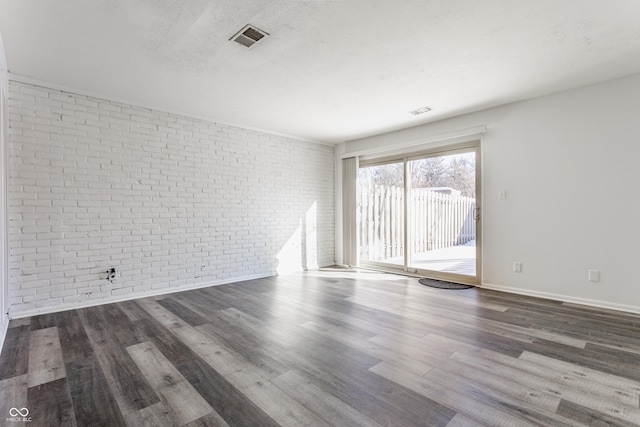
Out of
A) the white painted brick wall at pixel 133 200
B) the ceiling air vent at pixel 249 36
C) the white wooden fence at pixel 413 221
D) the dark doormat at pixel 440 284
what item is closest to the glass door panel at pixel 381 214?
the white wooden fence at pixel 413 221

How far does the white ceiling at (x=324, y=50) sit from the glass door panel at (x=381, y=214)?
176 centimetres

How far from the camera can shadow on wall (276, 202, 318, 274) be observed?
18.4ft

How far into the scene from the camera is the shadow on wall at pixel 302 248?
18.4 ft

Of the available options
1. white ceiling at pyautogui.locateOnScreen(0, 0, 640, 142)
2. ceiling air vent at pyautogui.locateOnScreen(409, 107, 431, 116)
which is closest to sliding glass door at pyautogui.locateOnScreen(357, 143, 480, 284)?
ceiling air vent at pyautogui.locateOnScreen(409, 107, 431, 116)

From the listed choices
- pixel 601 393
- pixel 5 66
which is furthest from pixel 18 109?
pixel 601 393

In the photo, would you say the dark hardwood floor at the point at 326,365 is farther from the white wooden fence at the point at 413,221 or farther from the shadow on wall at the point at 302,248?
the shadow on wall at the point at 302,248

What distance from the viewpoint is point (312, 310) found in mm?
3406

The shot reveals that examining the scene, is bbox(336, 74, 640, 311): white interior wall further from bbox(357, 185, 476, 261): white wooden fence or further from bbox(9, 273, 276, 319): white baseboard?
bbox(9, 273, 276, 319): white baseboard

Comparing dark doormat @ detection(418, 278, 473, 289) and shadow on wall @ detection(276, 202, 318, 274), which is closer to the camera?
dark doormat @ detection(418, 278, 473, 289)

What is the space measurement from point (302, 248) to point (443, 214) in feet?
8.52

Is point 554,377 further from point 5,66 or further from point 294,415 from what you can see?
point 5,66

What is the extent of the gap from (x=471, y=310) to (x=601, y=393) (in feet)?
5.00

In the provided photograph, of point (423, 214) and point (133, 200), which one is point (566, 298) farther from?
point (133, 200)

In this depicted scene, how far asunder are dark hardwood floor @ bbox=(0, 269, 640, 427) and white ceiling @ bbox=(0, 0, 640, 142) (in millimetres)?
2505
